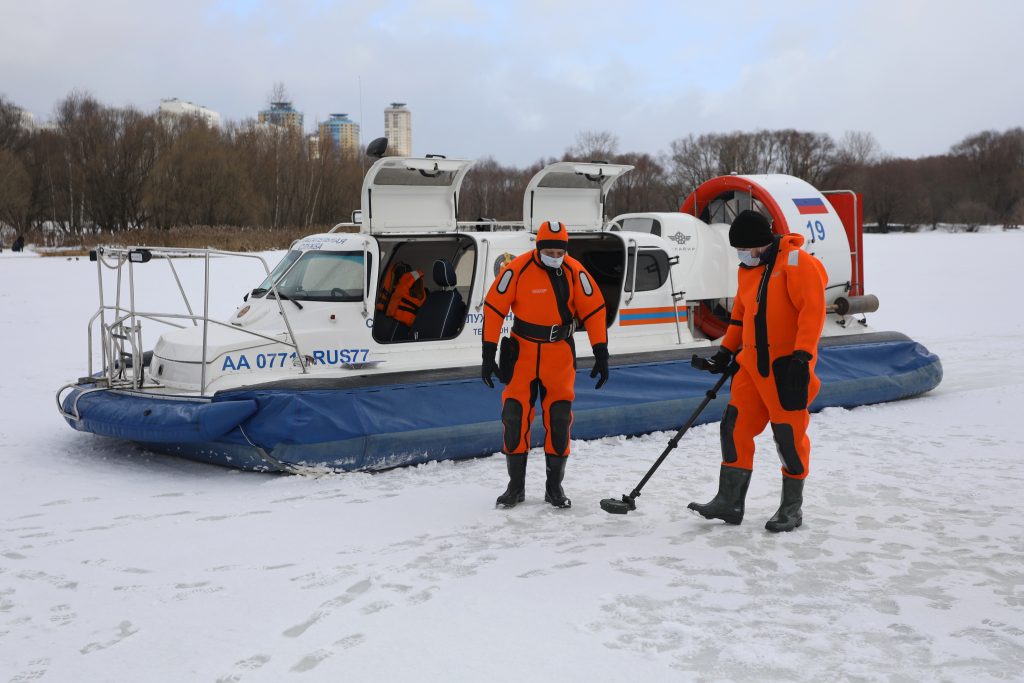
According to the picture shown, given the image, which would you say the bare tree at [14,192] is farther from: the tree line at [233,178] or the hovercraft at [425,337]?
the hovercraft at [425,337]

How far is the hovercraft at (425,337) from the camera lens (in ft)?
19.0

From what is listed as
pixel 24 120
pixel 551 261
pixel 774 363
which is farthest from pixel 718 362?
pixel 24 120

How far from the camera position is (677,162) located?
61156 millimetres

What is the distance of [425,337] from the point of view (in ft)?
23.9

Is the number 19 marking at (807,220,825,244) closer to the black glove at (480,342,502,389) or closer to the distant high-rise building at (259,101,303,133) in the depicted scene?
the black glove at (480,342,502,389)

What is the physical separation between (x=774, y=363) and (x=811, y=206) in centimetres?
415

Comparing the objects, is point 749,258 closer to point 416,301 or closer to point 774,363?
point 774,363

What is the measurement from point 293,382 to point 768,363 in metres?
2.87

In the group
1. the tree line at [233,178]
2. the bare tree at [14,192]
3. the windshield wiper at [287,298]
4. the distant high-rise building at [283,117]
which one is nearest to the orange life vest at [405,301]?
the windshield wiper at [287,298]

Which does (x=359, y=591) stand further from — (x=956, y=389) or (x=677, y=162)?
(x=677, y=162)

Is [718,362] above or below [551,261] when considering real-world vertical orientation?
below

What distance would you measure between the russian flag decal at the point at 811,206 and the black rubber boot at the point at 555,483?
4.18 metres

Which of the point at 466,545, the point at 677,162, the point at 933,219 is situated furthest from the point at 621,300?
the point at 933,219

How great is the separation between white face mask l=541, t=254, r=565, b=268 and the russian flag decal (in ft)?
12.3
